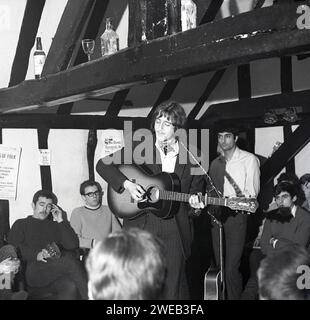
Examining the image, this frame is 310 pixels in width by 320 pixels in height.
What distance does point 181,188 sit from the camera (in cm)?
308

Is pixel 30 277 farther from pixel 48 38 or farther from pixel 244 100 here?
pixel 244 100

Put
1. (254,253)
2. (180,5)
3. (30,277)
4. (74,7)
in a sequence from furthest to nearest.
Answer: (254,253) < (30,277) < (74,7) < (180,5)

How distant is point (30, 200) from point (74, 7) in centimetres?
275

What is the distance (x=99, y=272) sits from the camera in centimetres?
144

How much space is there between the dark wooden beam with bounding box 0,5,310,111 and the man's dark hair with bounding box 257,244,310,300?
2.41ft

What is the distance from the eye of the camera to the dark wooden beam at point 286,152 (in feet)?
18.7

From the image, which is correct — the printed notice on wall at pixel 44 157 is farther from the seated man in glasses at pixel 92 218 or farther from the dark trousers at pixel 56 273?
the dark trousers at pixel 56 273

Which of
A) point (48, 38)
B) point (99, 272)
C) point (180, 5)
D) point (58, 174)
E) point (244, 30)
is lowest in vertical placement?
point (99, 272)

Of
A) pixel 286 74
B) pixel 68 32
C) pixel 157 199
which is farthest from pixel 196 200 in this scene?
pixel 286 74

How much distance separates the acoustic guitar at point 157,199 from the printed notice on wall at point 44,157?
1.80 metres

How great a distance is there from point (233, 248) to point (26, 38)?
2591 millimetres

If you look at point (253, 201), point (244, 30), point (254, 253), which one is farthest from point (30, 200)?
point (244, 30)

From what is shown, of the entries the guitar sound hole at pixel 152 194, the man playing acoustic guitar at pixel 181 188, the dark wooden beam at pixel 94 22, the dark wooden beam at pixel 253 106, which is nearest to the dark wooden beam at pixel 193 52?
the man playing acoustic guitar at pixel 181 188

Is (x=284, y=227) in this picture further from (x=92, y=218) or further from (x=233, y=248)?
(x=92, y=218)
